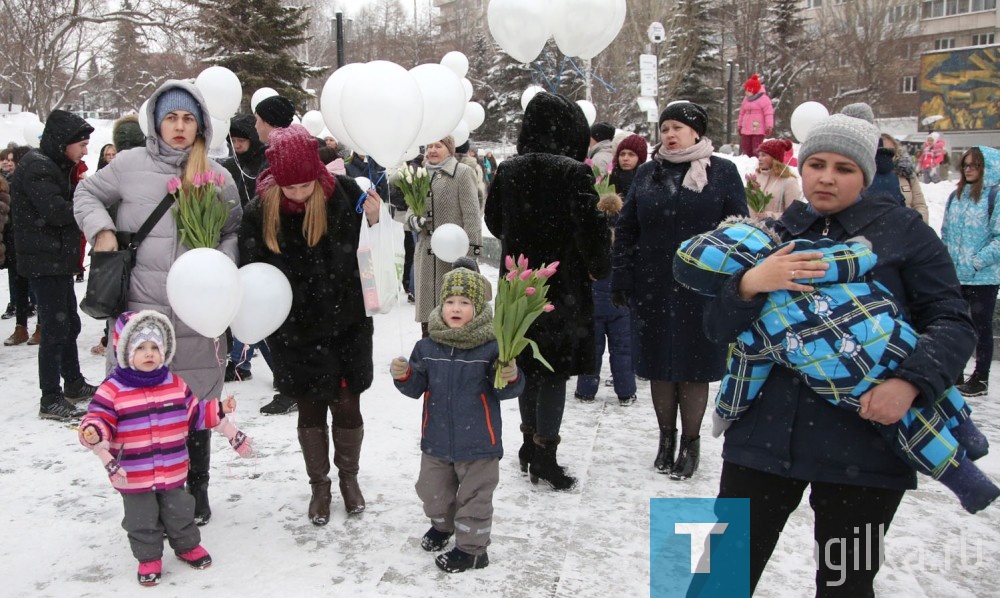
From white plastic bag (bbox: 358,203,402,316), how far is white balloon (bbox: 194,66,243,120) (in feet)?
9.86

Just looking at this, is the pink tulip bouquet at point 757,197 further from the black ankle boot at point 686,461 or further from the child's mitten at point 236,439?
the child's mitten at point 236,439

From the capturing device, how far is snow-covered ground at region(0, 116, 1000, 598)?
3.24 metres

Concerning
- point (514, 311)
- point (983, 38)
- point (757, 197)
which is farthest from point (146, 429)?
point (983, 38)

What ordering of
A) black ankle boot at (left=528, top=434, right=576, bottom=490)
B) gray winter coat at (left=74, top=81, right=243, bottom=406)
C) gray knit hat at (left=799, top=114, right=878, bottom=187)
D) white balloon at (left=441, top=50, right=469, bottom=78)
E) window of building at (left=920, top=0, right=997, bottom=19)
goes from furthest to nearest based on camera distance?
1. window of building at (left=920, top=0, right=997, bottom=19)
2. white balloon at (left=441, top=50, right=469, bottom=78)
3. black ankle boot at (left=528, top=434, right=576, bottom=490)
4. gray winter coat at (left=74, top=81, right=243, bottom=406)
5. gray knit hat at (left=799, top=114, right=878, bottom=187)

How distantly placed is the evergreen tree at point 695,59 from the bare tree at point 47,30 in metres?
20.2

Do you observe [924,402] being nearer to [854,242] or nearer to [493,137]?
[854,242]

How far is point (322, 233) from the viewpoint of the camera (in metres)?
3.58

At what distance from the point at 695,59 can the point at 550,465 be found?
3676 centimetres

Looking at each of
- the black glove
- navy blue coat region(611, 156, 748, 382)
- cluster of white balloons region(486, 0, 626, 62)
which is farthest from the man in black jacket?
navy blue coat region(611, 156, 748, 382)

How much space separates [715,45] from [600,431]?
37.0m

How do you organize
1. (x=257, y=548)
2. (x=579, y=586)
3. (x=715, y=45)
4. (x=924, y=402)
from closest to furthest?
(x=924, y=402)
(x=579, y=586)
(x=257, y=548)
(x=715, y=45)

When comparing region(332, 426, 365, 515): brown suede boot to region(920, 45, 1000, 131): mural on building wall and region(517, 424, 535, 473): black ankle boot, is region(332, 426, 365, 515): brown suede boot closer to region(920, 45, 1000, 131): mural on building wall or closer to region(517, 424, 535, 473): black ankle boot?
region(517, 424, 535, 473): black ankle boot

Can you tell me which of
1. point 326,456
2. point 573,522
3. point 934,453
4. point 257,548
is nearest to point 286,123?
point 326,456

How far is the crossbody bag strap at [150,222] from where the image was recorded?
3.46 metres
